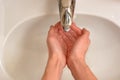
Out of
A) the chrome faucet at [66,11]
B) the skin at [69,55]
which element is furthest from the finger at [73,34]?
the chrome faucet at [66,11]

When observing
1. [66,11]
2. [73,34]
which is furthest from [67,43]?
[66,11]

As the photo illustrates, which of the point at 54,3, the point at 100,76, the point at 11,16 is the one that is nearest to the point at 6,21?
the point at 11,16

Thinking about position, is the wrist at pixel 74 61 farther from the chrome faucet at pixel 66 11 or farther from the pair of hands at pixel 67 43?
the chrome faucet at pixel 66 11

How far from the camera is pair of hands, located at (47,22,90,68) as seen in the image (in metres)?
0.65

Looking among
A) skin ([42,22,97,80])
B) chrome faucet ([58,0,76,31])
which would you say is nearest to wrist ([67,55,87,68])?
skin ([42,22,97,80])

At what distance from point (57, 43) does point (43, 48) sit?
46 mm

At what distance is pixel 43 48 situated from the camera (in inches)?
27.3

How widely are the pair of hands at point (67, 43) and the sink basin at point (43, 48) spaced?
0.03m

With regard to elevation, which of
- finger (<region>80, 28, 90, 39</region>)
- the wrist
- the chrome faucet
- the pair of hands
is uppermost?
the chrome faucet

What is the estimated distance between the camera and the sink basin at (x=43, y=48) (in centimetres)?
64

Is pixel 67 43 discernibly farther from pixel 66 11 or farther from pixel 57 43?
pixel 66 11

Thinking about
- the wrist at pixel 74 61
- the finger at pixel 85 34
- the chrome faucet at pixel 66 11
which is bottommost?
the wrist at pixel 74 61

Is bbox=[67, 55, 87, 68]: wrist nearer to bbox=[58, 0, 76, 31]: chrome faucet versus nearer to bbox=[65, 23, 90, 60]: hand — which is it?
bbox=[65, 23, 90, 60]: hand

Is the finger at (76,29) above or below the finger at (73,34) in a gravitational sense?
above
